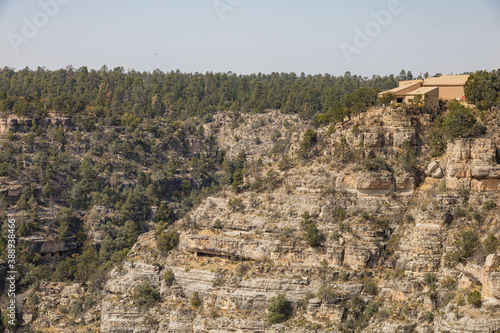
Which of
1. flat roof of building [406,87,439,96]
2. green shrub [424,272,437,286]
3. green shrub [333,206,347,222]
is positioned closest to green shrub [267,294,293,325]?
green shrub [333,206,347,222]

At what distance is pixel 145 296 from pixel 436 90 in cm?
3042

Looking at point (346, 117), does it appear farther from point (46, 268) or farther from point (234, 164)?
point (234, 164)

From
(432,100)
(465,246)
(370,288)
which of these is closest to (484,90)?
(432,100)

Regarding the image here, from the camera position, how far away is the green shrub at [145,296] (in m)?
68.6

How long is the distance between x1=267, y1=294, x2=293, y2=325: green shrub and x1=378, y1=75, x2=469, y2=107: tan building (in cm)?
2140

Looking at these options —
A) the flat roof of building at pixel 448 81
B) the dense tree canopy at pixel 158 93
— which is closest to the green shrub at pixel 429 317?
the flat roof of building at pixel 448 81

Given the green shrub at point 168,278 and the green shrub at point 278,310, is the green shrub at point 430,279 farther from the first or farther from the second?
the green shrub at point 168,278

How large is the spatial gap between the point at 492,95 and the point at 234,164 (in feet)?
192

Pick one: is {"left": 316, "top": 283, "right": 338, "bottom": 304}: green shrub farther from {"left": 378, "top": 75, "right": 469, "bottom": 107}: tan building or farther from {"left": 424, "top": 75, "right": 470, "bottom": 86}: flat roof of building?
{"left": 424, "top": 75, "right": 470, "bottom": 86}: flat roof of building

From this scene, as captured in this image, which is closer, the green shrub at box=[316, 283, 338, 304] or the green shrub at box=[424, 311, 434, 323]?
the green shrub at box=[424, 311, 434, 323]

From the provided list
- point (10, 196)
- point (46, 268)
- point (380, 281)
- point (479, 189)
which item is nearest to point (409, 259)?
point (380, 281)

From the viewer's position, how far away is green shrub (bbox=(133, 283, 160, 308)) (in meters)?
68.6

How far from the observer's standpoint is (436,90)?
71000 mm

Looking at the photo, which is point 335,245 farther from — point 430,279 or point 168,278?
point 168,278
